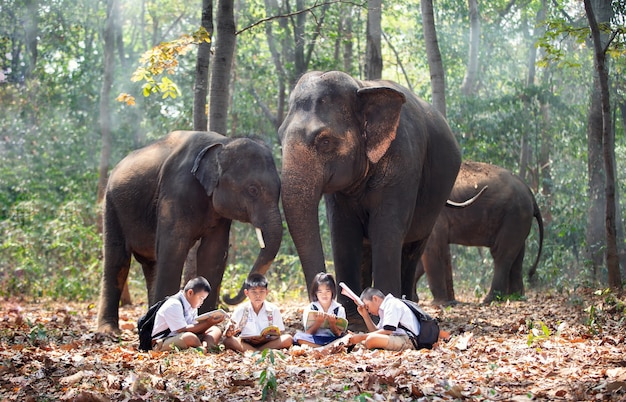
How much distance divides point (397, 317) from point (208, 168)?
294 cm

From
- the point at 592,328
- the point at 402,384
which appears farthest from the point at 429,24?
the point at 402,384

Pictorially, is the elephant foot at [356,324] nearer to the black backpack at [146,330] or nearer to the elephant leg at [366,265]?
the elephant leg at [366,265]

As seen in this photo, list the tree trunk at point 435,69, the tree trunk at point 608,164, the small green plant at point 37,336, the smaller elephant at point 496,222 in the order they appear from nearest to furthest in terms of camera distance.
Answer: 1. the small green plant at point 37,336
2. the tree trunk at point 608,164
3. the tree trunk at point 435,69
4. the smaller elephant at point 496,222

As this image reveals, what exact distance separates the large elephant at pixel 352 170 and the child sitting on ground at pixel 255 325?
856 mm

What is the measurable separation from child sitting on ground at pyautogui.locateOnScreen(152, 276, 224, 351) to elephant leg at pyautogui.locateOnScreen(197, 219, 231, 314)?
1908 mm

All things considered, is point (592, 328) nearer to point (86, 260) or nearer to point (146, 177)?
point (146, 177)

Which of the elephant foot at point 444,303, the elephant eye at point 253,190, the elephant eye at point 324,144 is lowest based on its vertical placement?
the elephant foot at point 444,303

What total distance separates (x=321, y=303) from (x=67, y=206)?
10.8 m

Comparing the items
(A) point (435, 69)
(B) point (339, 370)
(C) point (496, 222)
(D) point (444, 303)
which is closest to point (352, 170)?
(B) point (339, 370)

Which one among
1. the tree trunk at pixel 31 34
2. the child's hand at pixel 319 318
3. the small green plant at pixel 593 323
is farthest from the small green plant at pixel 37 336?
the tree trunk at pixel 31 34

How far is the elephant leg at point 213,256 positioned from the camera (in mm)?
9523

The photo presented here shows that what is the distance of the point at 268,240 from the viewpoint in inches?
345

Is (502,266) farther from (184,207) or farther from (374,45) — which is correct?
(184,207)

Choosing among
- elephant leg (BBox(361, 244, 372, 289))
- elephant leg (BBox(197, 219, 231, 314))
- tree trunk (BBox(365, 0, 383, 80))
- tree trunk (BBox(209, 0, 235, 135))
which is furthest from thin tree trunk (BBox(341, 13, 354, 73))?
elephant leg (BBox(197, 219, 231, 314))
